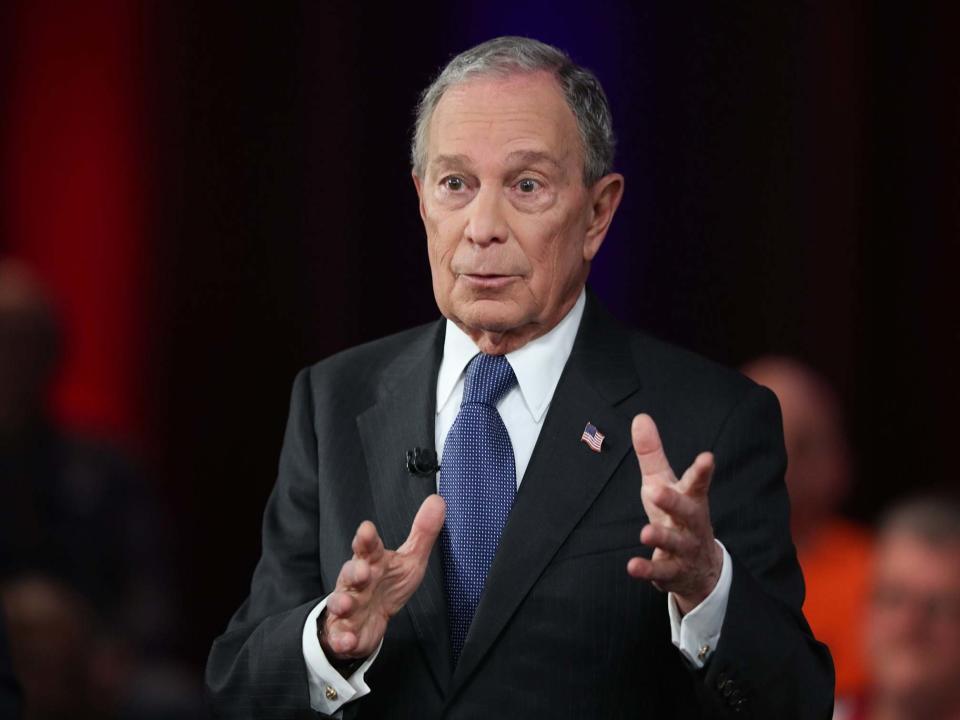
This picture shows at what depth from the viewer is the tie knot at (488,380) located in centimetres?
207

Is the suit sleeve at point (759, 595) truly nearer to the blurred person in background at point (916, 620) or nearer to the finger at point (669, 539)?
the finger at point (669, 539)

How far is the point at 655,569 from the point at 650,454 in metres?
0.12

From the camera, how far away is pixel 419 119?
2111mm

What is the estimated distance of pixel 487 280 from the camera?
2.02 m

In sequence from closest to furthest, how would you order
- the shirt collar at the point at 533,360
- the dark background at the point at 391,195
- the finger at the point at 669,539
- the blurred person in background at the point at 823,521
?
the finger at the point at 669,539 < the shirt collar at the point at 533,360 < the blurred person in background at the point at 823,521 < the dark background at the point at 391,195

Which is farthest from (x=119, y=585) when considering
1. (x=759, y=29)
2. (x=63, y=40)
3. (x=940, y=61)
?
(x=940, y=61)

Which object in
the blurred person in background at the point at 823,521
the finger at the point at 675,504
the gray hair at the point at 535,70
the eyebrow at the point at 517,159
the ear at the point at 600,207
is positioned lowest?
the blurred person in background at the point at 823,521

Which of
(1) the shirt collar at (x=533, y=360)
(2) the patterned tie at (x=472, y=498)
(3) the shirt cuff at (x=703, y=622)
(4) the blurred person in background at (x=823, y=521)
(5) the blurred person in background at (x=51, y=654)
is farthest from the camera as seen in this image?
(4) the blurred person in background at (x=823, y=521)

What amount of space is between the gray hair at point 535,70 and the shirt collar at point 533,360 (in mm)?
177

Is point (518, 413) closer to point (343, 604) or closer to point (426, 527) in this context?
point (426, 527)

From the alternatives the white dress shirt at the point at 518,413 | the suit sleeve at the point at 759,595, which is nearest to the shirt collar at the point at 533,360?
the white dress shirt at the point at 518,413

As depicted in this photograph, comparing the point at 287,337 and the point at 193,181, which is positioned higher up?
the point at 193,181

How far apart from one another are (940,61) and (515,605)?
3117 millimetres

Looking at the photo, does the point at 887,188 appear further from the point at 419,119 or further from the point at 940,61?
the point at 419,119
